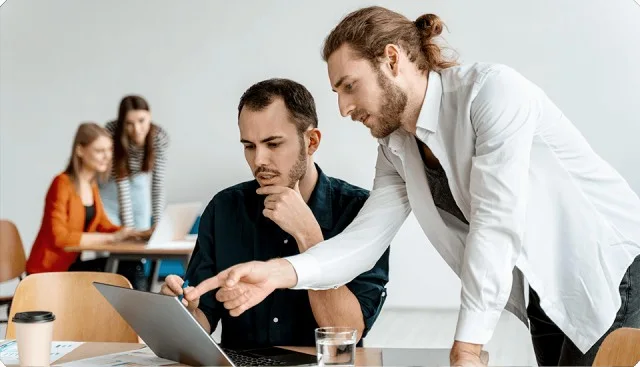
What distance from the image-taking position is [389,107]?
1.88 meters

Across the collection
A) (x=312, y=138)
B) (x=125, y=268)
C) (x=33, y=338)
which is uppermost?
(x=312, y=138)

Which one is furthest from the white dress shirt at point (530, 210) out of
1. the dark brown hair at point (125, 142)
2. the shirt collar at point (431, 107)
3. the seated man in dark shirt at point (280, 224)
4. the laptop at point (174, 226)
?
the dark brown hair at point (125, 142)

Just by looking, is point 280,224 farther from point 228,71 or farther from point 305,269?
point 228,71

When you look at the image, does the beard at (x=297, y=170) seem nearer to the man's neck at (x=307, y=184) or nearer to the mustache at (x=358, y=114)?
the man's neck at (x=307, y=184)

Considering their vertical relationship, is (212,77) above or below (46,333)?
above

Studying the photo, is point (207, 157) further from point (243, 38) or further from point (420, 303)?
point (420, 303)

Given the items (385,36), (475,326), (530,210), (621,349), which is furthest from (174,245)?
(621,349)

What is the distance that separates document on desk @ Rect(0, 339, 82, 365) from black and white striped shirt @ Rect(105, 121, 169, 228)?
136 inches

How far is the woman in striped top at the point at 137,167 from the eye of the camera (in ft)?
17.0

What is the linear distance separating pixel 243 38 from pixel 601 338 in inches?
130

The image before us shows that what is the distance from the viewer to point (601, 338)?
6.10 feet

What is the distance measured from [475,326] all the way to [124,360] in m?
0.66

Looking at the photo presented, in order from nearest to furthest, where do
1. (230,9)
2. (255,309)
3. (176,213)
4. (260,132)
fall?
(255,309) < (260,132) < (176,213) < (230,9)

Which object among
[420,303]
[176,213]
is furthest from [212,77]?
[420,303]
